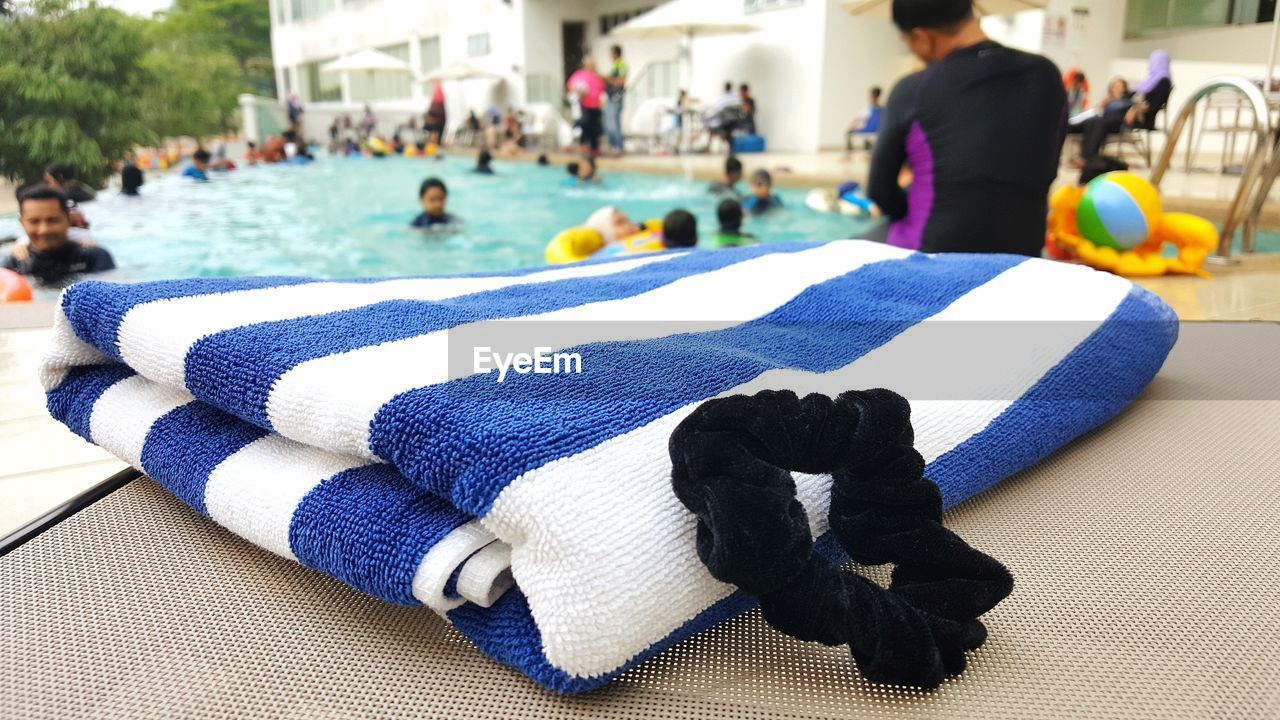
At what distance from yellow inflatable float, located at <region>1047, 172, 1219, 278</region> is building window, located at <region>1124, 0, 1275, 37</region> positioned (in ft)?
25.4

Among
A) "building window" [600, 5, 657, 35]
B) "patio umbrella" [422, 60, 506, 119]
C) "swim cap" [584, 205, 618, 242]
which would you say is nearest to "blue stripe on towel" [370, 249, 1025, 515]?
"swim cap" [584, 205, 618, 242]

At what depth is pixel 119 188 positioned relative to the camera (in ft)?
14.1

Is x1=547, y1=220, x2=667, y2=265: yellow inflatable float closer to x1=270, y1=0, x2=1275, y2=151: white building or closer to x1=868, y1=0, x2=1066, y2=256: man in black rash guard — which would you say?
x1=868, y1=0, x2=1066, y2=256: man in black rash guard

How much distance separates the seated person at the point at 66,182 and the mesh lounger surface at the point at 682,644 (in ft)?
10.3

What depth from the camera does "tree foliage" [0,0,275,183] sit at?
3033mm

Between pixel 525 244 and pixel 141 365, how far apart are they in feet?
16.9

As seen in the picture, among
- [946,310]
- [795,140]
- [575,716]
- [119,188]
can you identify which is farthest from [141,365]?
[795,140]

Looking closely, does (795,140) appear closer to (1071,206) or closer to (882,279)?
(1071,206)

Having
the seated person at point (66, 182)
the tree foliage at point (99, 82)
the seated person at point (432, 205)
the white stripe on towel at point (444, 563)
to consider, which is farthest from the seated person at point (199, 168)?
the white stripe on towel at point (444, 563)

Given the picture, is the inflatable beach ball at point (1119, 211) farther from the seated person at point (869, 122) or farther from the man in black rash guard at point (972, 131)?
the seated person at point (869, 122)

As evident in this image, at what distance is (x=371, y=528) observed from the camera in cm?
64

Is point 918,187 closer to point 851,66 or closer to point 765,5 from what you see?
point 851,66

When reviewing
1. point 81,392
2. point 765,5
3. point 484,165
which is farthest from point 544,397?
point 765,5

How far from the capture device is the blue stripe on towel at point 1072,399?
864 millimetres
